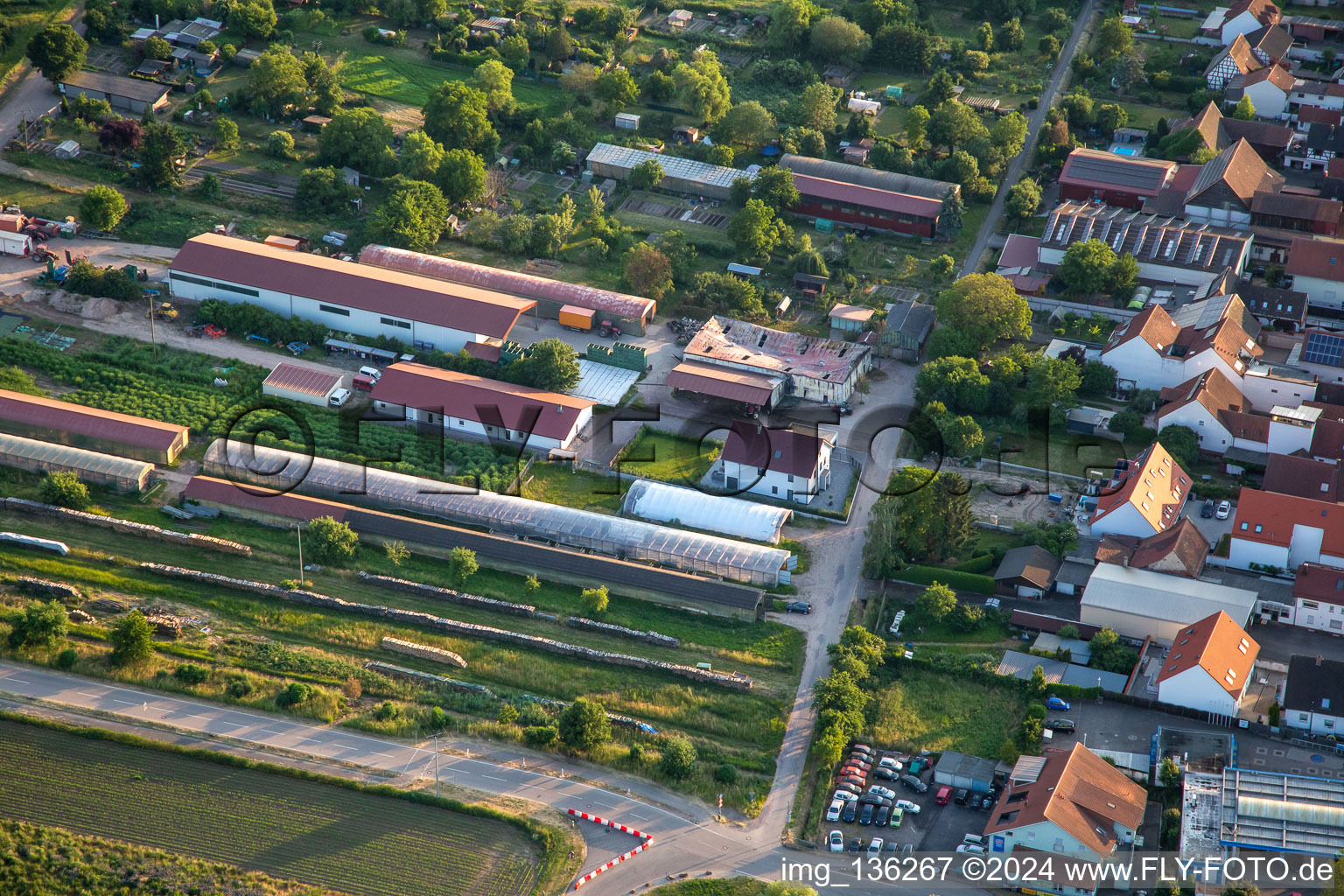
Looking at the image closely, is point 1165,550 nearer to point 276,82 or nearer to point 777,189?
point 777,189

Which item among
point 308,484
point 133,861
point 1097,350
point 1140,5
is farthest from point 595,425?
point 1140,5

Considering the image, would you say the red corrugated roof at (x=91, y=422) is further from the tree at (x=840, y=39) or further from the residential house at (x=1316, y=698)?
the tree at (x=840, y=39)

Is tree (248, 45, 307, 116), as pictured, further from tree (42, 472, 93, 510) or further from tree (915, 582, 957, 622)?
tree (915, 582, 957, 622)

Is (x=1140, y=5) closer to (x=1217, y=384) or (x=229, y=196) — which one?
(x=1217, y=384)

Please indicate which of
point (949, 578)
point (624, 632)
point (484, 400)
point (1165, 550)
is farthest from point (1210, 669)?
point (484, 400)

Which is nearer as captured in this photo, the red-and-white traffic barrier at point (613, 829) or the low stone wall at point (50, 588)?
the red-and-white traffic barrier at point (613, 829)

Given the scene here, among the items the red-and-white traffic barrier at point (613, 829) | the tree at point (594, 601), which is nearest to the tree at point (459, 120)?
the tree at point (594, 601)
